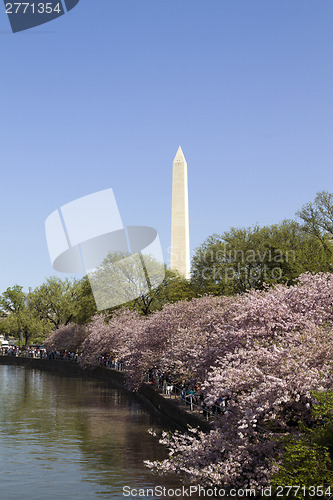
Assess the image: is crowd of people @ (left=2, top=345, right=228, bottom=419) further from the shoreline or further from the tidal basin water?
the tidal basin water

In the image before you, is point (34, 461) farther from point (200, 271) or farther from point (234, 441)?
point (200, 271)

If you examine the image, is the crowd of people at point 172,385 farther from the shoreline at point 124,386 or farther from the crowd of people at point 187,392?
the shoreline at point 124,386

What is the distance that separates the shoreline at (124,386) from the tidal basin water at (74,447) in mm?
877

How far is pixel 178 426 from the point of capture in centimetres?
3238

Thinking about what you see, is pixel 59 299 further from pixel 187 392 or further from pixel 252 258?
pixel 187 392

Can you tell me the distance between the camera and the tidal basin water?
72.8ft

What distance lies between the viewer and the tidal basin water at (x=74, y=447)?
22188 mm

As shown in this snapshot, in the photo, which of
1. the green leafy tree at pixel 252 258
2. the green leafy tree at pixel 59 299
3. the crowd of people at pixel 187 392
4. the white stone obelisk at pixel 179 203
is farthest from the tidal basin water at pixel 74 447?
the green leafy tree at pixel 59 299

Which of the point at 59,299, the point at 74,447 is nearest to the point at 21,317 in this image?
the point at 59,299

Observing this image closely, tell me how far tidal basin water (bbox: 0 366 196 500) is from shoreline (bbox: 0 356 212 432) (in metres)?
0.88

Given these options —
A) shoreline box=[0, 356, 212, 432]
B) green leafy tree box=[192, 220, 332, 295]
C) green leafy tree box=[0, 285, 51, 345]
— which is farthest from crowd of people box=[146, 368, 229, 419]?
green leafy tree box=[0, 285, 51, 345]

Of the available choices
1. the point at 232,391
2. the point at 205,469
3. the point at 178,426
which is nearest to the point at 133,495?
the point at 205,469

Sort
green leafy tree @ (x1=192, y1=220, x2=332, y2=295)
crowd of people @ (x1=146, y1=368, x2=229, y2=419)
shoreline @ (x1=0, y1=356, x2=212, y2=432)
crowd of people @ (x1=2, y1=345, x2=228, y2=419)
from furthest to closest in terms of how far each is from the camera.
→ 1. green leafy tree @ (x1=192, y1=220, x2=332, y2=295)
2. shoreline @ (x1=0, y1=356, x2=212, y2=432)
3. crowd of people @ (x1=2, y1=345, x2=228, y2=419)
4. crowd of people @ (x1=146, y1=368, x2=229, y2=419)

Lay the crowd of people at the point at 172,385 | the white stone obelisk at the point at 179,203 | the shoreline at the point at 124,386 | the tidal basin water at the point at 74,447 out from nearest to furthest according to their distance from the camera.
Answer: the tidal basin water at the point at 74,447, the crowd of people at the point at 172,385, the shoreline at the point at 124,386, the white stone obelisk at the point at 179,203
